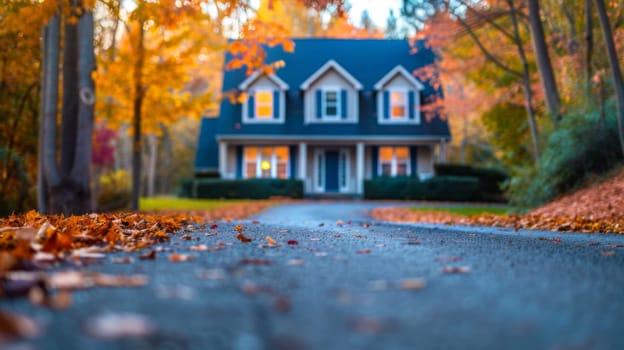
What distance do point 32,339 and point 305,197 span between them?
25789mm

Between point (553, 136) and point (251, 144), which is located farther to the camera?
point (251, 144)

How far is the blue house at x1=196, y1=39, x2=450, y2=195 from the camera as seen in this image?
27922 millimetres

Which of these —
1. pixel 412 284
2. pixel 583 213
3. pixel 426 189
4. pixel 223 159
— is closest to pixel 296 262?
pixel 412 284

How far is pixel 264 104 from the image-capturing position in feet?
93.6

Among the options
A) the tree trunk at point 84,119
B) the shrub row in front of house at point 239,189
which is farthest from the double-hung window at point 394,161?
the tree trunk at point 84,119

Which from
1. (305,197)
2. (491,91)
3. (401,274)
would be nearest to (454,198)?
(491,91)

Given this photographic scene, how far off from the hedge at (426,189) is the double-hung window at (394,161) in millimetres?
2993

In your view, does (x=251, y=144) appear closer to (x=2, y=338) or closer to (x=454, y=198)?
(x=454, y=198)

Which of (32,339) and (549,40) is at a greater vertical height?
(549,40)

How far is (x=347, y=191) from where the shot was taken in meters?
28.8

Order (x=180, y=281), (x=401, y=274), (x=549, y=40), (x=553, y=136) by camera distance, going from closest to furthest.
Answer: (x=180, y=281)
(x=401, y=274)
(x=553, y=136)
(x=549, y=40)

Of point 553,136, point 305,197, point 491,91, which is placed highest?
point 491,91

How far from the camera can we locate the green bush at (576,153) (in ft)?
41.8

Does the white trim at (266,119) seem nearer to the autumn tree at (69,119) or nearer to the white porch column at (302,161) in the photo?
the white porch column at (302,161)
